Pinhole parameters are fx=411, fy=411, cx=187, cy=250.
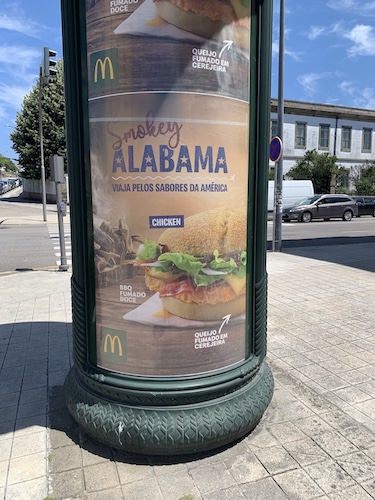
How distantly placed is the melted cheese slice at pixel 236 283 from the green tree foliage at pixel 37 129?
33.8 metres

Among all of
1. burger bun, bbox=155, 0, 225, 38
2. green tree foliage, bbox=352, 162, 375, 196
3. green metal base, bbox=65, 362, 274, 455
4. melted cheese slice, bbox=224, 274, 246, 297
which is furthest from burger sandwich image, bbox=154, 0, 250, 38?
green tree foliage, bbox=352, 162, 375, 196

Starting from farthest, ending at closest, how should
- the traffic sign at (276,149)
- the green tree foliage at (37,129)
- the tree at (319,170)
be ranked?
the tree at (319,170), the green tree foliage at (37,129), the traffic sign at (276,149)

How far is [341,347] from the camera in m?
4.77

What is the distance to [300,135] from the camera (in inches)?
1548

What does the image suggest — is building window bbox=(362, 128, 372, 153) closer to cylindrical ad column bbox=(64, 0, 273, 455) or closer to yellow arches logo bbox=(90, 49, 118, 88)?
cylindrical ad column bbox=(64, 0, 273, 455)

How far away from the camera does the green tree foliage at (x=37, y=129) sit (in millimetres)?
34531

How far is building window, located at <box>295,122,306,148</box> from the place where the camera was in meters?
39.1

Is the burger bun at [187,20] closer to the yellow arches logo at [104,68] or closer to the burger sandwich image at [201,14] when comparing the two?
the burger sandwich image at [201,14]

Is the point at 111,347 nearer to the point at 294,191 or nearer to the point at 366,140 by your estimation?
the point at 294,191

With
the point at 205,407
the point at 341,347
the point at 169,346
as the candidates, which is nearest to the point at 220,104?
the point at 169,346

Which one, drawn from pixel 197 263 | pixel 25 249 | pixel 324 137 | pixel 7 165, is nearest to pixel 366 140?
pixel 324 137

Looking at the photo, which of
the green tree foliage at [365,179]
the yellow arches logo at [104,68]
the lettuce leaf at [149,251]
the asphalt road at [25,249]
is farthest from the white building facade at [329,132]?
the lettuce leaf at [149,251]

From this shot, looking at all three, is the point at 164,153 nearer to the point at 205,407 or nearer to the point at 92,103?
the point at 92,103

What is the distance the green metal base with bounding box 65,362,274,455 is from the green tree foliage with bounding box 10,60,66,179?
3387 centimetres
